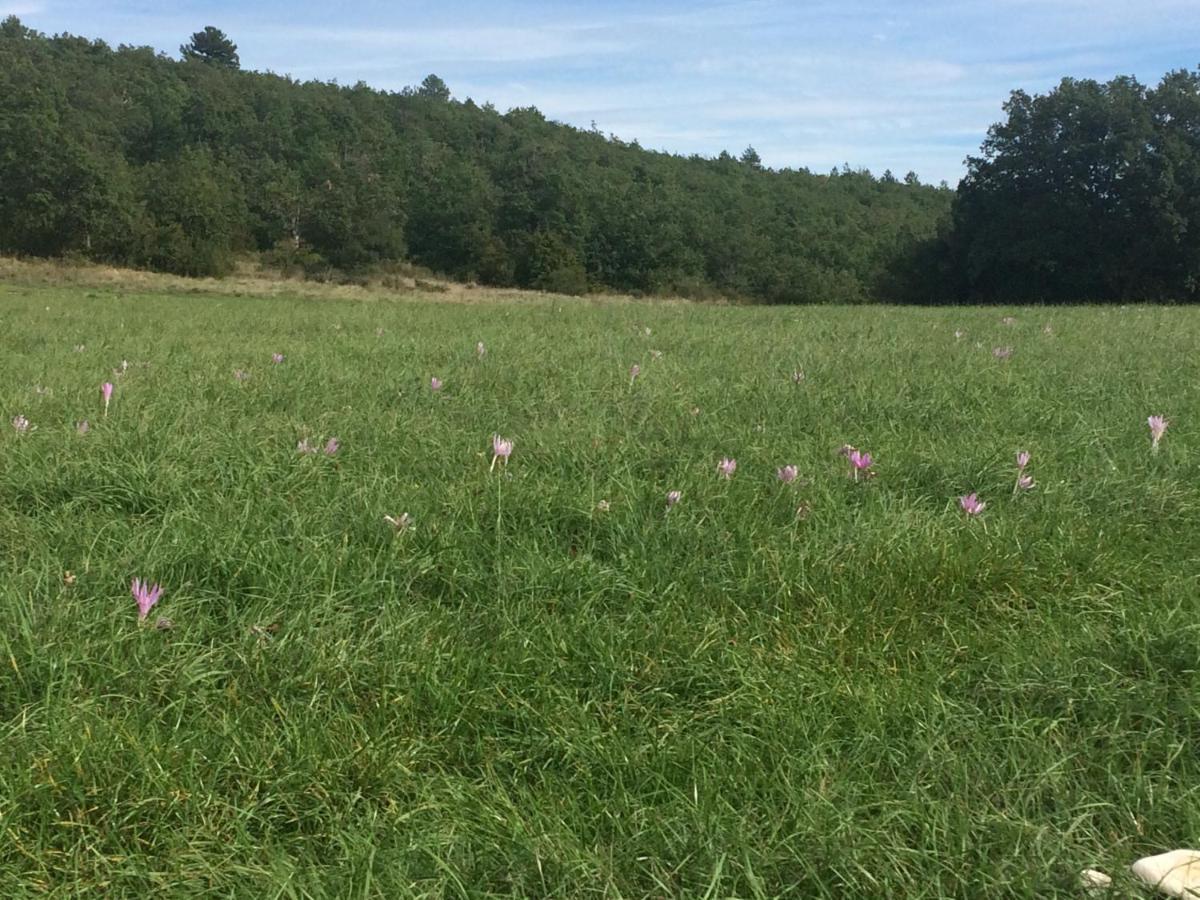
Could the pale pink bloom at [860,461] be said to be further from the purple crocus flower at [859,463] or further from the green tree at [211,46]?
the green tree at [211,46]

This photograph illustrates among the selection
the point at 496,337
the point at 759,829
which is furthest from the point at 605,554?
the point at 496,337

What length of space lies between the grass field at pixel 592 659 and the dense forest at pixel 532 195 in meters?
35.2

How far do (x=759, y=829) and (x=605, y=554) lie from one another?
4.13 feet

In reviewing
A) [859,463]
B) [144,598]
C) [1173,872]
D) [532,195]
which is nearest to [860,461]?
[859,463]

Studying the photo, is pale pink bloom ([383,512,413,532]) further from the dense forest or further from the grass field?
the dense forest

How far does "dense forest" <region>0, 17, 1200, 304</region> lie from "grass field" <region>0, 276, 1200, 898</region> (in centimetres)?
3522

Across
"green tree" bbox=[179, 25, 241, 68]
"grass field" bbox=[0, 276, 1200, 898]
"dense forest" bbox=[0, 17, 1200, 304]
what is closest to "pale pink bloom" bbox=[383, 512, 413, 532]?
"grass field" bbox=[0, 276, 1200, 898]

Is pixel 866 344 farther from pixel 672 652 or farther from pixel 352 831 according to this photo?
pixel 352 831

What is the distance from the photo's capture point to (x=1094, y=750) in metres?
1.70

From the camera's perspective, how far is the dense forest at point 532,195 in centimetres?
3434

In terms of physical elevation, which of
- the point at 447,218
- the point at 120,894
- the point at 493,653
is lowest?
the point at 120,894

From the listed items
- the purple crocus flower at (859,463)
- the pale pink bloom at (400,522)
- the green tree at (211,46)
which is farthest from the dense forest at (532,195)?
the pale pink bloom at (400,522)

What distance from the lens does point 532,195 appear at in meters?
57.2

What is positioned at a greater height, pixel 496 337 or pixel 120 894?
pixel 496 337
